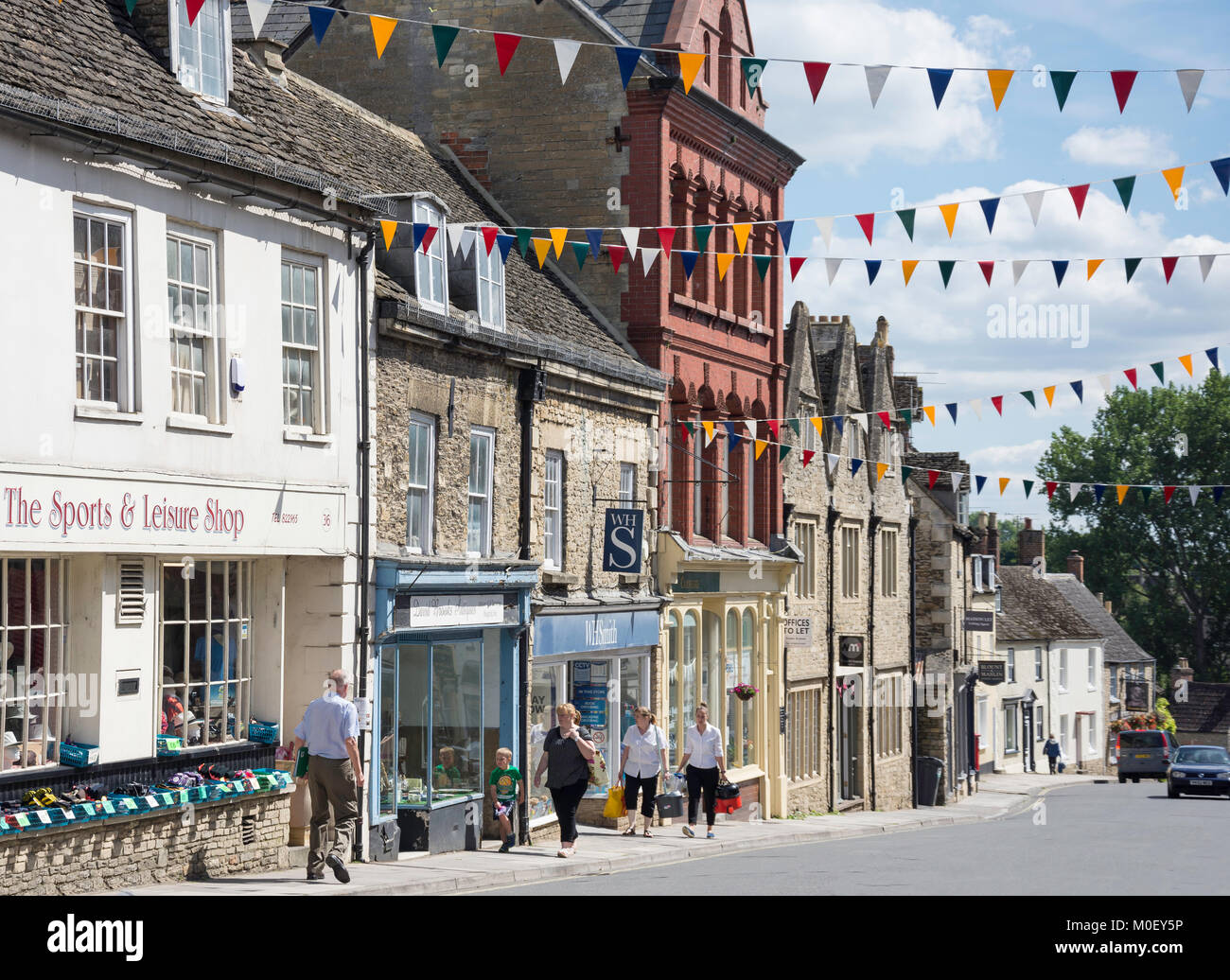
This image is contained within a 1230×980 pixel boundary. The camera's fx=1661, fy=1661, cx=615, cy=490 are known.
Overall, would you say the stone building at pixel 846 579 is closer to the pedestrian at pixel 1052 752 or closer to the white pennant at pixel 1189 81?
the white pennant at pixel 1189 81

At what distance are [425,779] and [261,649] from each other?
369 cm

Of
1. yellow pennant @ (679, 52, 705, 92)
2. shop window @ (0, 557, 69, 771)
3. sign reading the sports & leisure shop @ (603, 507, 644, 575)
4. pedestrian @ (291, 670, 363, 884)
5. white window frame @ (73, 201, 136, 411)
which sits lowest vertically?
pedestrian @ (291, 670, 363, 884)

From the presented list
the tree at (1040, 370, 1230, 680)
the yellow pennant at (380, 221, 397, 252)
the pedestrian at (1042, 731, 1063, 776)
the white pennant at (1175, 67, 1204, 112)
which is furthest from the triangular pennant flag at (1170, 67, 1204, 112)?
the tree at (1040, 370, 1230, 680)

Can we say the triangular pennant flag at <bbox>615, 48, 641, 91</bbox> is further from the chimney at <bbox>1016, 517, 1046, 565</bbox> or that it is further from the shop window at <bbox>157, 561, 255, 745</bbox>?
the chimney at <bbox>1016, 517, 1046, 565</bbox>

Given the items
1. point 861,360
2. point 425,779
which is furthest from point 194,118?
point 861,360

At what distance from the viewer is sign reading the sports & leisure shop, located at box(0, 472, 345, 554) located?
13336mm

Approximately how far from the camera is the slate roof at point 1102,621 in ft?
257

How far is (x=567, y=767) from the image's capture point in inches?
760

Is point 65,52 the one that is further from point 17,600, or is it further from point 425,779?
point 425,779

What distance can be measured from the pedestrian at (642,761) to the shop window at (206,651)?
6777 millimetres

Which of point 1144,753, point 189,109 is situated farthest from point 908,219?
point 1144,753

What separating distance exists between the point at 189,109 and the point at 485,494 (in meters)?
6.72

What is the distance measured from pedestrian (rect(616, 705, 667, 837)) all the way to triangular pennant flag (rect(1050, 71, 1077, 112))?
10567 mm

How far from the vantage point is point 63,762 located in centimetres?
1422
